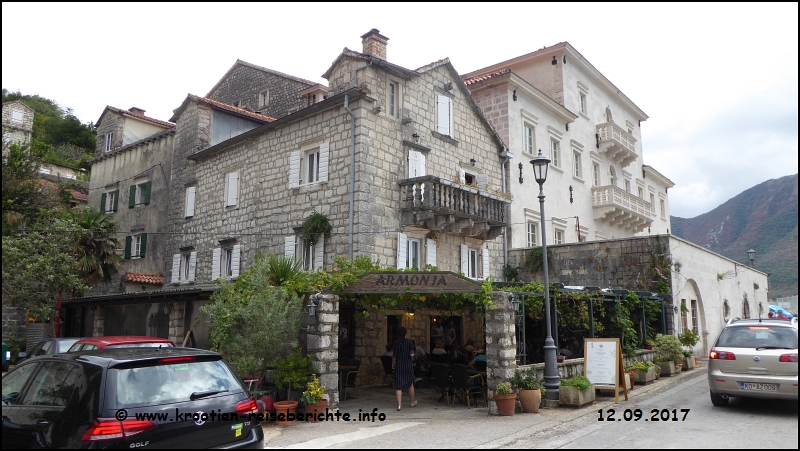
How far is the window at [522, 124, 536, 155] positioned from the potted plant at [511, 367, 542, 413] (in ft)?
43.5

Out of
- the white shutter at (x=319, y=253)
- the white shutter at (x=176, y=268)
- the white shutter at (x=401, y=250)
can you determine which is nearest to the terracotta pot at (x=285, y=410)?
the white shutter at (x=319, y=253)

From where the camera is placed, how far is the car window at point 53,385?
526 centimetres

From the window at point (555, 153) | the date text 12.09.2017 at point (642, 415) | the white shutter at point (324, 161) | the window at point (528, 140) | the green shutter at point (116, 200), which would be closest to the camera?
the date text 12.09.2017 at point (642, 415)

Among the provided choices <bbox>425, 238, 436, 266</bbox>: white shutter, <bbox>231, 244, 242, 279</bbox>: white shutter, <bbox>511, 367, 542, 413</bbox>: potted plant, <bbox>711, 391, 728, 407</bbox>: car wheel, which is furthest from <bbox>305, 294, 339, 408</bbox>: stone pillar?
<bbox>231, 244, 242, 279</bbox>: white shutter

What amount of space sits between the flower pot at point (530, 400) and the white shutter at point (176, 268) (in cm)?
1526

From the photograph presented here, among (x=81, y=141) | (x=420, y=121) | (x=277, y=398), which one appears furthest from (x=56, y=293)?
(x=81, y=141)

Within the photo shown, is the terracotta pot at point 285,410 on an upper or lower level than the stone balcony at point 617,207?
lower

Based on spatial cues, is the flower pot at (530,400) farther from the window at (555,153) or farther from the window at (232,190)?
the window at (555,153)

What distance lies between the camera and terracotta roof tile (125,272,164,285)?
70.3 feet

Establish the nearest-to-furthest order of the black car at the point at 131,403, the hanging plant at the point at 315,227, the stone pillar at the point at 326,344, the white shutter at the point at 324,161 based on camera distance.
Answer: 1. the black car at the point at 131,403
2. the stone pillar at the point at 326,344
3. the hanging plant at the point at 315,227
4. the white shutter at the point at 324,161

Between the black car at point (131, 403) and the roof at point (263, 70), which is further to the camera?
the roof at point (263, 70)

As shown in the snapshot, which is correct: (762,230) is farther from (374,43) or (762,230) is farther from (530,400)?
(530,400)

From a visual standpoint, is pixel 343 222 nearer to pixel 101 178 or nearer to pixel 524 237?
pixel 524 237

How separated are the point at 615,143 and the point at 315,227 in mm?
18015
